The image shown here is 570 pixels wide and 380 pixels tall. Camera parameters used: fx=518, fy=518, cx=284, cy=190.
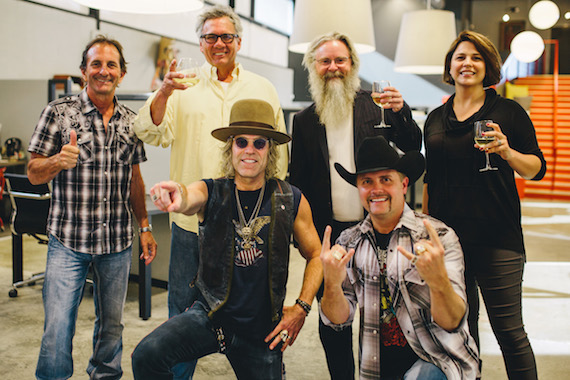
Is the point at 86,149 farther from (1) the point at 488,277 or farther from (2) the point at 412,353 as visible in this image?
(1) the point at 488,277

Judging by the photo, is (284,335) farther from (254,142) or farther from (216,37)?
(216,37)

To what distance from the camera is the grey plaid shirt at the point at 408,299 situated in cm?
175

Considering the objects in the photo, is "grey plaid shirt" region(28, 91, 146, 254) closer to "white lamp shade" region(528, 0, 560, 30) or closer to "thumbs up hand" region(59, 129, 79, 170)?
"thumbs up hand" region(59, 129, 79, 170)

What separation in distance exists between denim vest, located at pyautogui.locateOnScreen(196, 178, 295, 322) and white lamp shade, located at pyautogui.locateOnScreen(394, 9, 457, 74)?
262 cm

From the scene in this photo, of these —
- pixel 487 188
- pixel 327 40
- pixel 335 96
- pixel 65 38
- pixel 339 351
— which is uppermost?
pixel 65 38

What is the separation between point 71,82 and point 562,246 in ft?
20.7

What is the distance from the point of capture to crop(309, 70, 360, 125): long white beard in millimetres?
2414

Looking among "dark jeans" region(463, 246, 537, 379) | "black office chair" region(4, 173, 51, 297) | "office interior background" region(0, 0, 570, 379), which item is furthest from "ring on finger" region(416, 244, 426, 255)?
"black office chair" region(4, 173, 51, 297)

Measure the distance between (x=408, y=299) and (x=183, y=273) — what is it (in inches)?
39.1

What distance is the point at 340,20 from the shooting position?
2.96 meters

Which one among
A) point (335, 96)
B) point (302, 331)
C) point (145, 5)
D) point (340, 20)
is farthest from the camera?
point (302, 331)

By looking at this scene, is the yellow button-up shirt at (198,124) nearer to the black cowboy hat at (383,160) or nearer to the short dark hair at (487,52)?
the black cowboy hat at (383,160)

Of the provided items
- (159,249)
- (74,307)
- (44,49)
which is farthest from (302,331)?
(44,49)

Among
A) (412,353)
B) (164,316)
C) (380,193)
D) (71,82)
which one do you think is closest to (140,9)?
(380,193)
